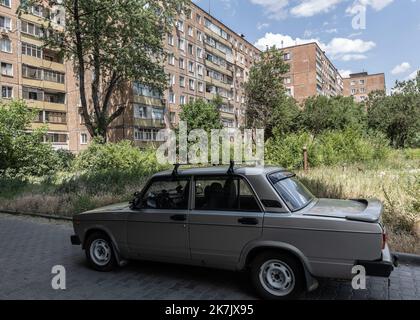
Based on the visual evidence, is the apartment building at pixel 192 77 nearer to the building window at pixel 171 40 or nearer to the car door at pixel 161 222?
the building window at pixel 171 40

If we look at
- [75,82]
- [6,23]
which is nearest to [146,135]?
[75,82]

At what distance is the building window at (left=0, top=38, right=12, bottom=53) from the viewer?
37159mm

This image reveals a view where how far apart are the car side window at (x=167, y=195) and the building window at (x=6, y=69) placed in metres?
39.4

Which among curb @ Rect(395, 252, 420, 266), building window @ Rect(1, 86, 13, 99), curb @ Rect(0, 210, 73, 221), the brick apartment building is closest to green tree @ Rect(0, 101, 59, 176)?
curb @ Rect(0, 210, 73, 221)

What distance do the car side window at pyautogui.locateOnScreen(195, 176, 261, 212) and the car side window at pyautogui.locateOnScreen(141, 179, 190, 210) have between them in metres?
0.22

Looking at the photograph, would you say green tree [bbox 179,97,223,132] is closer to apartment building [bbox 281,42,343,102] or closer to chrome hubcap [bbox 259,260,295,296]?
chrome hubcap [bbox 259,260,295,296]

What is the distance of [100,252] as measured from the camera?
5672 mm

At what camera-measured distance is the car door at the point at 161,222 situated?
484 centimetres

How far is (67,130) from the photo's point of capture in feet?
151

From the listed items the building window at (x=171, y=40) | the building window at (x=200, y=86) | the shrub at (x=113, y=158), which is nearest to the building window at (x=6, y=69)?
the building window at (x=171, y=40)

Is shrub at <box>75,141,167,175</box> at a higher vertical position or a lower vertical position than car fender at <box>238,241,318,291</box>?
higher

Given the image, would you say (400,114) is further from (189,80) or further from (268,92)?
(189,80)
